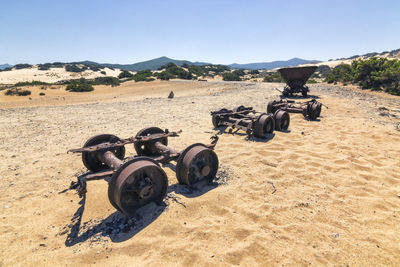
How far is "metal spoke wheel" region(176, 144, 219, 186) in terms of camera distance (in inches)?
155

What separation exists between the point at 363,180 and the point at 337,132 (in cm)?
358

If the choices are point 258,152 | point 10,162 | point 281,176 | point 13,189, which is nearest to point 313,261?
point 281,176

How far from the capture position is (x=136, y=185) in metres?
3.35

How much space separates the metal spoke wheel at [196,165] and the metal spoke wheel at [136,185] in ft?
1.70

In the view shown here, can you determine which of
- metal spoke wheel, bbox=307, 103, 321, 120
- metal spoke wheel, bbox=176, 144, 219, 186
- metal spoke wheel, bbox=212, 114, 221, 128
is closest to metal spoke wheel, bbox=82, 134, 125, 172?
metal spoke wheel, bbox=176, 144, 219, 186

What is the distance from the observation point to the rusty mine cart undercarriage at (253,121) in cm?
684

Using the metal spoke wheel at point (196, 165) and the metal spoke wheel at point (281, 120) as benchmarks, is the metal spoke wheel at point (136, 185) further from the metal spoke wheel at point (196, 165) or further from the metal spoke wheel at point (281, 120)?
the metal spoke wheel at point (281, 120)

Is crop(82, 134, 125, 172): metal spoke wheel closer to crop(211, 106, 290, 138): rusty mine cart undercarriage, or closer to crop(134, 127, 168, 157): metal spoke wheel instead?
crop(134, 127, 168, 157): metal spoke wheel

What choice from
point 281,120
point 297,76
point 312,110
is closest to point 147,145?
point 281,120

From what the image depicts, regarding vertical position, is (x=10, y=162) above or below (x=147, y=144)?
below

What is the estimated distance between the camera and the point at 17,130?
27.6 ft

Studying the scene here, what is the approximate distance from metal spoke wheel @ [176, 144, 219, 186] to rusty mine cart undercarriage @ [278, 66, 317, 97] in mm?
12627

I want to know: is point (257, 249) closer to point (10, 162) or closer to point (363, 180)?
point (363, 180)

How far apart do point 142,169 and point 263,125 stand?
474 centimetres
